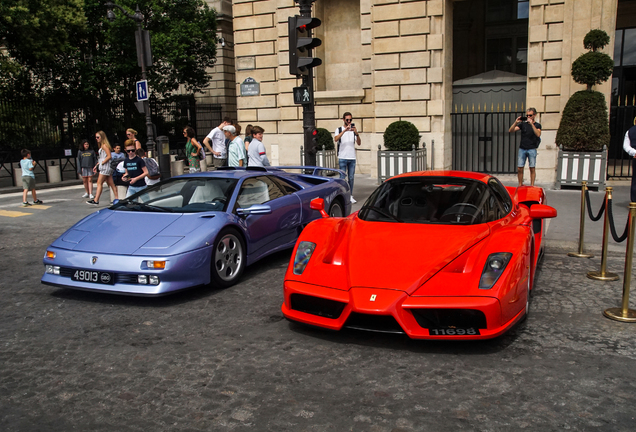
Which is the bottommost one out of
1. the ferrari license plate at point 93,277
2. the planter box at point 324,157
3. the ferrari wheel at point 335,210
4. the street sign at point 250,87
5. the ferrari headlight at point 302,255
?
the ferrari license plate at point 93,277

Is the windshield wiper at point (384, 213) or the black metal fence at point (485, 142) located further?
the black metal fence at point (485, 142)

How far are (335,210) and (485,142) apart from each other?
9.19 meters

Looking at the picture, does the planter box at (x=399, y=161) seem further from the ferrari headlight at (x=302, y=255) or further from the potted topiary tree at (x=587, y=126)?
the ferrari headlight at (x=302, y=255)

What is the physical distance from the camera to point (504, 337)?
4.63 metres

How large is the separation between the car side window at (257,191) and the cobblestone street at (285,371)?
4.98 ft

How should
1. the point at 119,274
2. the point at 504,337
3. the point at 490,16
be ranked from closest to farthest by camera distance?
1. the point at 504,337
2. the point at 119,274
3. the point at 490,16

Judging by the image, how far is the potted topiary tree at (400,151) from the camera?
15.2 meters

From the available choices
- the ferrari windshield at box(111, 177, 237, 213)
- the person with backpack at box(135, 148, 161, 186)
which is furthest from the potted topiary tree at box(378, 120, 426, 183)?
the ferrari windshield at box(111, 177, 237, 213)

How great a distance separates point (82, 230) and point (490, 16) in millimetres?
22084

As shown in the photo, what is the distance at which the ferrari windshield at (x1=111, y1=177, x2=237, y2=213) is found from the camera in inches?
264

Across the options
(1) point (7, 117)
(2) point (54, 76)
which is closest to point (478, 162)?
(1) point (7, 117)

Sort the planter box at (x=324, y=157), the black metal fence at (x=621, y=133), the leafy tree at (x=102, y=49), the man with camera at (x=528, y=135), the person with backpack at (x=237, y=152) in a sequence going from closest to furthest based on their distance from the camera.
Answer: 1. the person with backpack at (x=237, y=152)
2. the man with camera at (x=528, y=135)
3. the black metal fence at (x=621, y=133)
4. the planter box at (x=324, y=157)
5. the leafy tree at (x=102, y=49)

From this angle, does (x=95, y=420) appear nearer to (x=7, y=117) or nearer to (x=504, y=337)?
(x=504, y=337)

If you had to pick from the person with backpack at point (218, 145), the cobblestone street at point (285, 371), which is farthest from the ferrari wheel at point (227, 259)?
the person with backpack at point (218, 145)
